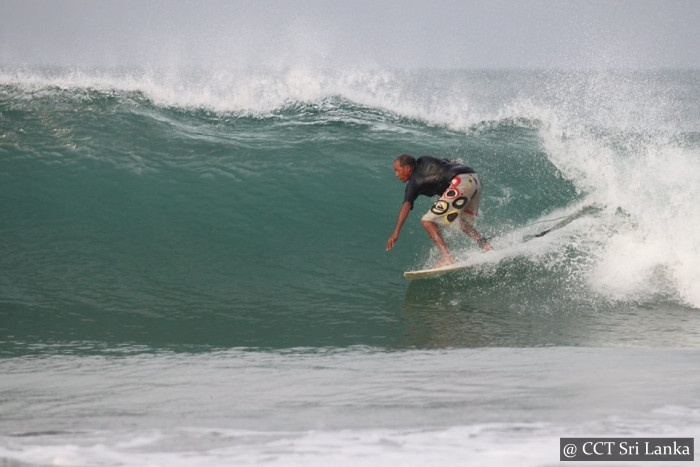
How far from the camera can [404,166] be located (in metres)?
7.01

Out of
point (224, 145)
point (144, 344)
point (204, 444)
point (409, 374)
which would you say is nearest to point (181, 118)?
point (224, 145)

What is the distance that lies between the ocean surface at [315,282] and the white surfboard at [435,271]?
11cm

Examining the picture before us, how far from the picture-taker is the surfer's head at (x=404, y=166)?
6996mm

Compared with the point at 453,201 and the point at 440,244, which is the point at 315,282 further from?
the point at 453,201

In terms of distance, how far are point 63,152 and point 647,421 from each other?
888 centimetres

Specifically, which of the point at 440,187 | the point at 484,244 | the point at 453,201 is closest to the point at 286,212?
the point at 440,187

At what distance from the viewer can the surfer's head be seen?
700 centimetres

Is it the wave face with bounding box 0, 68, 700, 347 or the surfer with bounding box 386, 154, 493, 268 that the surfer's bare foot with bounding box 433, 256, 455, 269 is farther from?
the wave face with bounding box 0, 68, 700, 347

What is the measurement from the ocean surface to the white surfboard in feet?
0.36

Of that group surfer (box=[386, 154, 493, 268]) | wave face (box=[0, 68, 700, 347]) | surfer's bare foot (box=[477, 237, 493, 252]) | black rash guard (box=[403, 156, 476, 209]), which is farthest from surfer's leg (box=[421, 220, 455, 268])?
surfer's bare foot (box=[477, 237, 493, 252])

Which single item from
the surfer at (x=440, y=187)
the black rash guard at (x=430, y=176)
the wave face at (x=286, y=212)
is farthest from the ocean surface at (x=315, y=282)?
the black rash guard at (x=430, y=176)

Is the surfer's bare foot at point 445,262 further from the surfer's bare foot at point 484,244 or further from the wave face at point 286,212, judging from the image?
the surfer's bare foot at point 484,244

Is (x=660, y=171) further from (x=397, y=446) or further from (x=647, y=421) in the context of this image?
(x=397, y=446)

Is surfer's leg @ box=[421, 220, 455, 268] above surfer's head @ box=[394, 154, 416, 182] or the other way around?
the other way around
